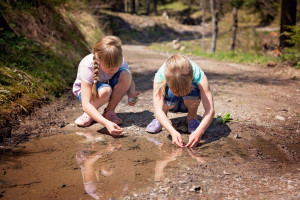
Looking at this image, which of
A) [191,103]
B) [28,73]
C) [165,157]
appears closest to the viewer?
[165,157]

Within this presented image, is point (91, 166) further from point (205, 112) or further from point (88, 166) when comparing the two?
point (205, 112)

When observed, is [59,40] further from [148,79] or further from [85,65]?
[85,65]

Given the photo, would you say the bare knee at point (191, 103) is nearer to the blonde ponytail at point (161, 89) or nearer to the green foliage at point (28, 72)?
the blonde ponytail at point (161, 89)

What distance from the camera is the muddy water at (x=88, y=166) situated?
1.97m

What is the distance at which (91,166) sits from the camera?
2.38m

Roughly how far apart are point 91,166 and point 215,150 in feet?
3.77

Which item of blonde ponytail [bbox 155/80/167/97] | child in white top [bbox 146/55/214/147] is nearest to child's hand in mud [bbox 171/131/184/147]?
child in white top [bbox 146/55/214/147]

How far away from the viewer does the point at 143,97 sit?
4594 mm

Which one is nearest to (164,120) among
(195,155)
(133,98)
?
(195,155)

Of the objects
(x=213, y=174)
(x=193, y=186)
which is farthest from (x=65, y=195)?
(x=213, y=174)

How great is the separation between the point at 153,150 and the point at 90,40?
653 centimetres

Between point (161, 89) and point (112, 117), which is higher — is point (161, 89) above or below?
above

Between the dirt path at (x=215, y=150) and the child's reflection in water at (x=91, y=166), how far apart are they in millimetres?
63

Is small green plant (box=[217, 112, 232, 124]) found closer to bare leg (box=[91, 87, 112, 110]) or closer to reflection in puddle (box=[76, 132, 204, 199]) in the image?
reflection in puddle (box=[76, 132, 204, 199])
